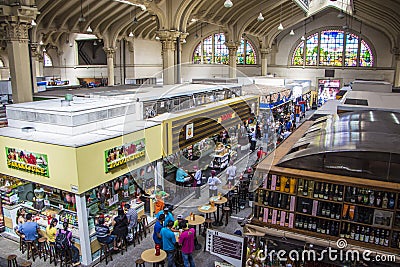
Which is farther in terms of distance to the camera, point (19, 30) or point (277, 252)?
point (19, 30)

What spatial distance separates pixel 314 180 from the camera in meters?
4.77

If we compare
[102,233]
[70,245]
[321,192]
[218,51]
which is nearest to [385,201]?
[321,192]

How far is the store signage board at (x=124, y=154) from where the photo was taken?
628 cm

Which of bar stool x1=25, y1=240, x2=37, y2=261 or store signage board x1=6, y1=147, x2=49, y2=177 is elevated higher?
store signage board x1=6, y1=147, x2=49, y2=177

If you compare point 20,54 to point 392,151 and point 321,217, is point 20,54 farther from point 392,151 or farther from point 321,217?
point 392,151

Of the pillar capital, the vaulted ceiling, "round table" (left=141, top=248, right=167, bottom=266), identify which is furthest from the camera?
the pillar capital

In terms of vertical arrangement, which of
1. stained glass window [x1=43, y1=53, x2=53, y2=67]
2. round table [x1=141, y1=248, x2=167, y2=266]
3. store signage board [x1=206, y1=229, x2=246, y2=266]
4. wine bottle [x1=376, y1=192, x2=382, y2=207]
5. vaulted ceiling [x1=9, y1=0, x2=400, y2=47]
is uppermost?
vaulted ceiling [x1=9, y1=0, x2=400, y2=47]

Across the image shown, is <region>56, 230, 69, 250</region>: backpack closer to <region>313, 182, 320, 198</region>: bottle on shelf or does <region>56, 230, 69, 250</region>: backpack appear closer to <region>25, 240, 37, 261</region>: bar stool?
<region>25, 240, 37, 261</region>: bar stool

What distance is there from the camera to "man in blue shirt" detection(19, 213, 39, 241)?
20.5 ft

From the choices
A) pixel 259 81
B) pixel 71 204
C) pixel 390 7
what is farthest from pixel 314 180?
pixel 390 7

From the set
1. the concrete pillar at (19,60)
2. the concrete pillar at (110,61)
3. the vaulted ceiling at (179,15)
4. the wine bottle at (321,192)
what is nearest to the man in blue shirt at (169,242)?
the wine bottle at (321,192)

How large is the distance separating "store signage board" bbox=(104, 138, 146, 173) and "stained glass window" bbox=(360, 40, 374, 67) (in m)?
20.7

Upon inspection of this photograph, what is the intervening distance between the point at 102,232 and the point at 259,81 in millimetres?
13431

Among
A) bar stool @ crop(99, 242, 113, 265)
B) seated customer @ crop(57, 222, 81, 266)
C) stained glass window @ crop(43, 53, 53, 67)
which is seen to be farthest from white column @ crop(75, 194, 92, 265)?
stained glass window @ crop(43, 53, 53, 67)
